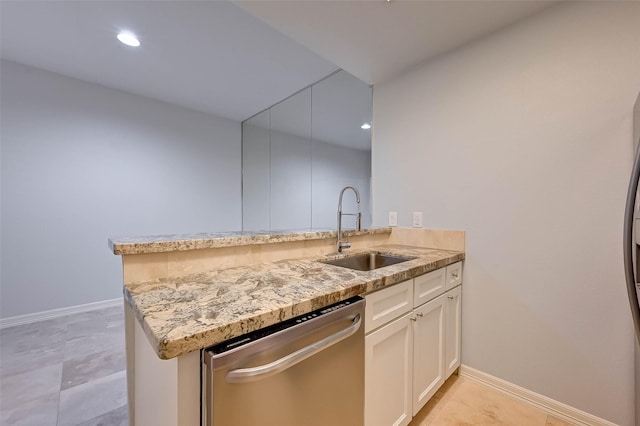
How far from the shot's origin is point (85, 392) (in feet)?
5.41

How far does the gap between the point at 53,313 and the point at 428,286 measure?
3794mm

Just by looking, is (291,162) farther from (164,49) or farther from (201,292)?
(201,292)

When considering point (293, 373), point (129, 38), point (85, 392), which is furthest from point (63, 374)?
point (129, 38)

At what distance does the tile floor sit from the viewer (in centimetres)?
144

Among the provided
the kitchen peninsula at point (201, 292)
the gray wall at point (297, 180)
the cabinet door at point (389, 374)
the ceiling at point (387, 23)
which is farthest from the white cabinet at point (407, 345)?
the ceiling at point (387, 23)

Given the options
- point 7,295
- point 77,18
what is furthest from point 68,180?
point 77,18

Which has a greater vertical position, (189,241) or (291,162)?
(291,162)

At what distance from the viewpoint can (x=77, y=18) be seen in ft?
6.54

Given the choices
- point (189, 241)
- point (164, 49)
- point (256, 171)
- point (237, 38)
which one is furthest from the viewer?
point (256, 171)

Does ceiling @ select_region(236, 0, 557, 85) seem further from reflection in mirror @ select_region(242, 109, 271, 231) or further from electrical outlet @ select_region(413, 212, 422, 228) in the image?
reflection in mirror @ select_region(242, 109, 271, 231)

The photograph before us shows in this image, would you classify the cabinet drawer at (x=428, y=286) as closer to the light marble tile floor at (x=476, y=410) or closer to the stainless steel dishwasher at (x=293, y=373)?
the stainless steel dishwasher at (x=293, y=373)

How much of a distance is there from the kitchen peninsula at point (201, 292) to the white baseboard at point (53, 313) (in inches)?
108

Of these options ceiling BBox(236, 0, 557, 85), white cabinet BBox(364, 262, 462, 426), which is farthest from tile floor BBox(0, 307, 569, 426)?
ceiling BBox(236, 0, 557, 85)

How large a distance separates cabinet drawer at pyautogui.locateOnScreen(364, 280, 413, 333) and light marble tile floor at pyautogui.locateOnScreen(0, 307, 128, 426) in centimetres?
150
